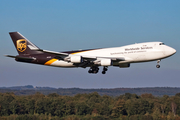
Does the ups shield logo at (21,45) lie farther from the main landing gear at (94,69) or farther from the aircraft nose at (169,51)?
the aircraft nose at (169,51)

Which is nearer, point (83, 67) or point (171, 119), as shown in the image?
point (83, 67)

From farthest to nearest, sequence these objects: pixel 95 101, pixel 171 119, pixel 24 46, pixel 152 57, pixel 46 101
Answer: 1. pixel 95 101
2. pixel 46 101
3. pixel 171 119
4. pixel 24 46
5. pixel 152 57

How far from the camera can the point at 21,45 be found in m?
59.6

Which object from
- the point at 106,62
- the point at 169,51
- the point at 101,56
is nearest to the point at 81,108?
the point at 101,56

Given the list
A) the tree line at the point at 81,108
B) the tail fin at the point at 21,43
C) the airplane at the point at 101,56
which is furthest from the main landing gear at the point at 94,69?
the tree line at the point at 81,108

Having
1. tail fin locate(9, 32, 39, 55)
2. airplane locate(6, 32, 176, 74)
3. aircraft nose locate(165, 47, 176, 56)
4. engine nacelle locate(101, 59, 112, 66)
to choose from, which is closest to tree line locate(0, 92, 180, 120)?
tail fin locate(9, 32, 39, 55)

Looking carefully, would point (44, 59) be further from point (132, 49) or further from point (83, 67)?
point (132, 49)

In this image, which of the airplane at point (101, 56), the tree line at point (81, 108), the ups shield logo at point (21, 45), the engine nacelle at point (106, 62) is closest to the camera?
the airplane at point (101, 56)

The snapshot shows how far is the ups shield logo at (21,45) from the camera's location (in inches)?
2335

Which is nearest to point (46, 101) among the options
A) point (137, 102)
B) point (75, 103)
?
point (75, 103)

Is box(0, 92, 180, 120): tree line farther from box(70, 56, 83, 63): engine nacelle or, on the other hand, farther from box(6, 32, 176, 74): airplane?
box(70, 56, 83, 63): engine nacelle

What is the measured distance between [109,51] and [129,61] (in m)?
4.21

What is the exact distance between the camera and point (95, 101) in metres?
130

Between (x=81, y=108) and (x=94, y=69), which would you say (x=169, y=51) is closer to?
(x=94, y=69)
